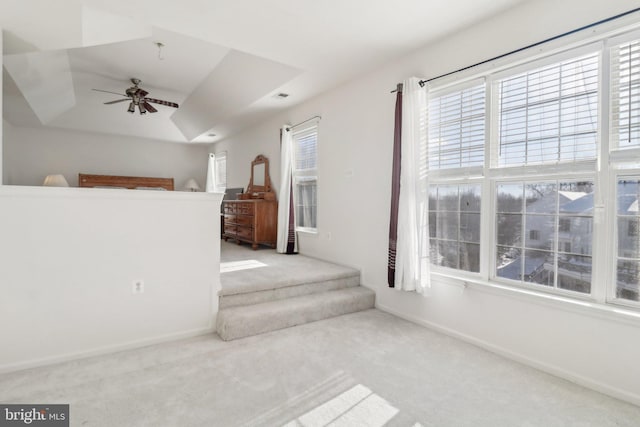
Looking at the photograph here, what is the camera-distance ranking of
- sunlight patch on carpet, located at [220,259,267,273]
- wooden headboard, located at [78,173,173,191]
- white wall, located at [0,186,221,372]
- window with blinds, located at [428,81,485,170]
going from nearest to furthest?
1. white wall, located at [0,186,221,372]
2. window with blinds, located at [428,81,485,170]
3. sunlight patch on carpet, located at [220,259,267,273]
4. wooden headboard, located at [78,173,173,191]

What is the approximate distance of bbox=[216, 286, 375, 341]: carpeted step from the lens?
2775 mm

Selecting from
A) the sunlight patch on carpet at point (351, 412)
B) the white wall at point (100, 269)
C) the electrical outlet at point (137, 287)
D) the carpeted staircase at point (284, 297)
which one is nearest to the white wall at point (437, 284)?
the carpeted staircase at point (284, 297)

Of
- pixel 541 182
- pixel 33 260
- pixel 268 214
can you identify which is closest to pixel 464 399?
pixel 541 182

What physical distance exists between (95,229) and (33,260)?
1.37 ft

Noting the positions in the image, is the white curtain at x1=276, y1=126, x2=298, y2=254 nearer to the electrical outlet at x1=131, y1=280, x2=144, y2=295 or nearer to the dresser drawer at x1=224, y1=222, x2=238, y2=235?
the dresser drawer at x1=224, y1=222, x2=238, y2=235

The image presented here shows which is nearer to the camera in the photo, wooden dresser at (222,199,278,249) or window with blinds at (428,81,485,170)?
Result: window with blinds at (428,81,485,170)

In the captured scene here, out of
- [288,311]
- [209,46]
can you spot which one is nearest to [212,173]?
[209,46]

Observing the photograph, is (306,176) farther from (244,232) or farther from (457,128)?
(457,128)

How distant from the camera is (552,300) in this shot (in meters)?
2.22

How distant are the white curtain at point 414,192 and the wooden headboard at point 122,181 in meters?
6.79

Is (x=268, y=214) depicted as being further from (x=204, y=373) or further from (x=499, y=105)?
(x=499, y=105)

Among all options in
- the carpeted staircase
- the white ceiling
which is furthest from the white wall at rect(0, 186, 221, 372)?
the white ceiling

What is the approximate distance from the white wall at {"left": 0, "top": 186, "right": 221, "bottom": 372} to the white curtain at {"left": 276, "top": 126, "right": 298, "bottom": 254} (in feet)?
6.92

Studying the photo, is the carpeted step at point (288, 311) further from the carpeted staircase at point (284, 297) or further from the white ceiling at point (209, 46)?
the white ceiling at point (209, 46)
